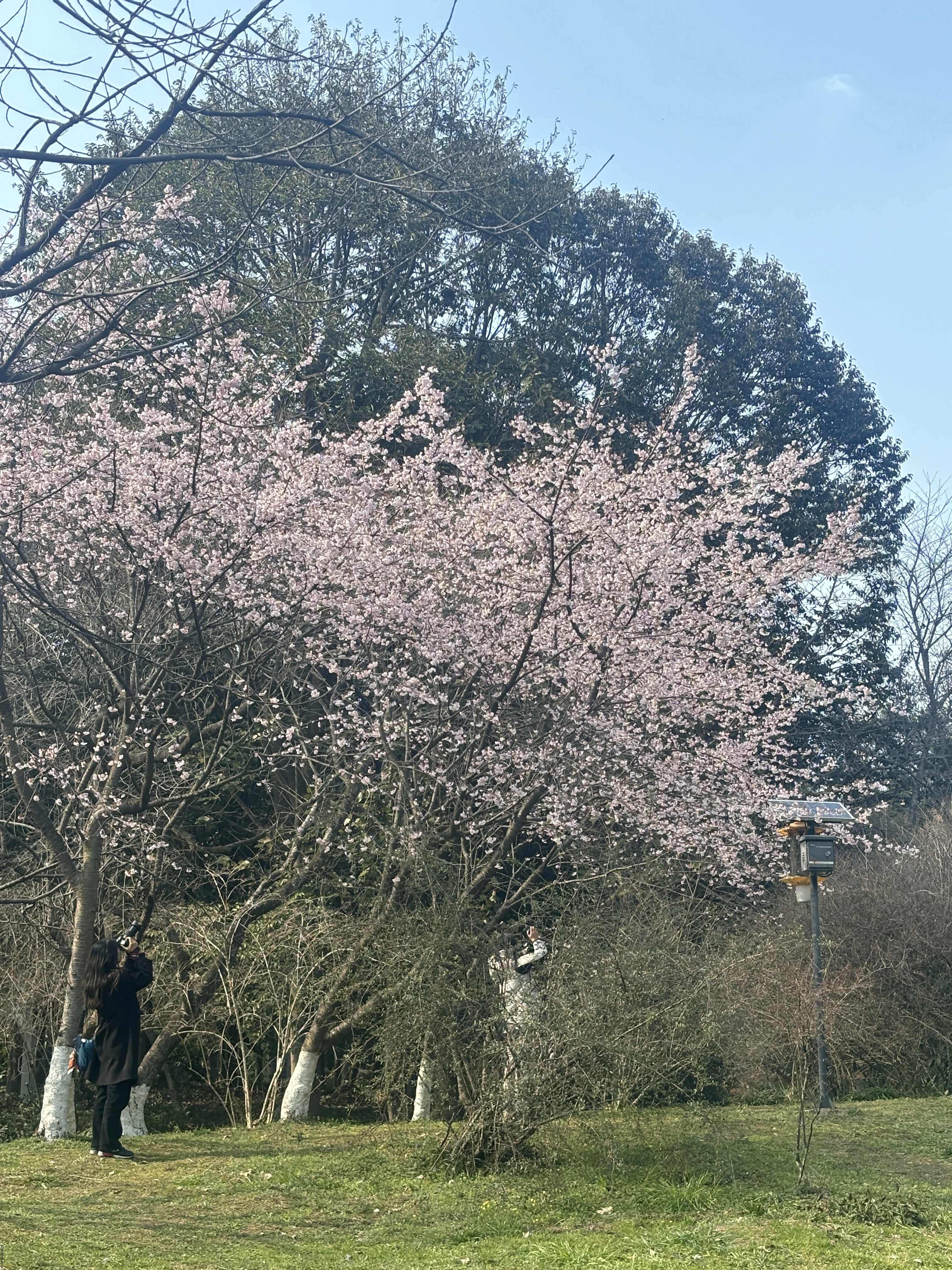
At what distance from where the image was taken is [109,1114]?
7914 mm

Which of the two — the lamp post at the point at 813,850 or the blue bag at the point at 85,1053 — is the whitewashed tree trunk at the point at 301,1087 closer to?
the blue bag at the point at 85,1053

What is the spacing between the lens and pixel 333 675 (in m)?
13.9

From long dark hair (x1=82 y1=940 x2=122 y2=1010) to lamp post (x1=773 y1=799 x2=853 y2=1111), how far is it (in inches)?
235

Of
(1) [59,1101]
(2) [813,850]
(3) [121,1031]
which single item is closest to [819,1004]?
(2) [813,850]

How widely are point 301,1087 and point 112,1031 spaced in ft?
9.67

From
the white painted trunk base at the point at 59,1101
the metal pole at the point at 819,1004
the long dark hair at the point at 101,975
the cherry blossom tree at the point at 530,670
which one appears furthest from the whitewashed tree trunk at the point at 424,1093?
the metal pole at the point at 819,1004

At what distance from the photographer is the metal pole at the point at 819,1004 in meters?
9.58

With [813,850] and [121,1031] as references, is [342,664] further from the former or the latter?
[121,1031]

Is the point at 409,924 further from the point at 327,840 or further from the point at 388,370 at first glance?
the point at 388,370

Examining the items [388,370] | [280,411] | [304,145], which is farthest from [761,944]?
[388,370]

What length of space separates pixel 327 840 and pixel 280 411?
6.89 meters

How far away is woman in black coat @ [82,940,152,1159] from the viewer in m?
7.84

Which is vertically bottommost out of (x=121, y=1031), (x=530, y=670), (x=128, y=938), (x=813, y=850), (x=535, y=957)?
(x=121, y=1031)

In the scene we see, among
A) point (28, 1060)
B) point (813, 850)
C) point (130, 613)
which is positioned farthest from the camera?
point (28, 1060)
